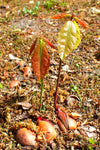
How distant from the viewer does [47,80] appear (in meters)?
1.75

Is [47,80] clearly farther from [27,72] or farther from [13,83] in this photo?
[13,83]

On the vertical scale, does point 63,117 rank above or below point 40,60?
below

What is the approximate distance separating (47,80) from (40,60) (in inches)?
35.3

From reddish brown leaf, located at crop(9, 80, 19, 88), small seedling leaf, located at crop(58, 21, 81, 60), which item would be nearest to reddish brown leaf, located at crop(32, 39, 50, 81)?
small seedling leaf, located at crop(58, 21, 81, 60)

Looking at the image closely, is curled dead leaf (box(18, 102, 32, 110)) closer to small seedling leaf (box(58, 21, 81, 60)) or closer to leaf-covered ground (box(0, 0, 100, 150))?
leaf-covered ground (box(0, 0, 100, 150))

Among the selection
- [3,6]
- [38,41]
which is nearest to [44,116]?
[38,41]

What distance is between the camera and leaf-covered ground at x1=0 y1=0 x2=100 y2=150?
51.5 inches

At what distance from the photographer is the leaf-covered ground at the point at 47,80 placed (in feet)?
4.29

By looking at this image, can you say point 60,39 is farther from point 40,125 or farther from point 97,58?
point 97,58

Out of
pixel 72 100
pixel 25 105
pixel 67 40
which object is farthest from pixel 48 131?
pixel 67 40

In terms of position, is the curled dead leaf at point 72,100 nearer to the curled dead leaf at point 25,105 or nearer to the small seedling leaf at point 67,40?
the curled dead leaf at point 25,105

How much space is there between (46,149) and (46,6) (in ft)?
8.09

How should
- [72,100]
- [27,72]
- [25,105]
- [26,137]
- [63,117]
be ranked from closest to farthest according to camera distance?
[26,137]
[63,117]
[25,105]
[72,100]
[27,72]

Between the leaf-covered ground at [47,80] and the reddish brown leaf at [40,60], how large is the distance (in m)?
0.56
